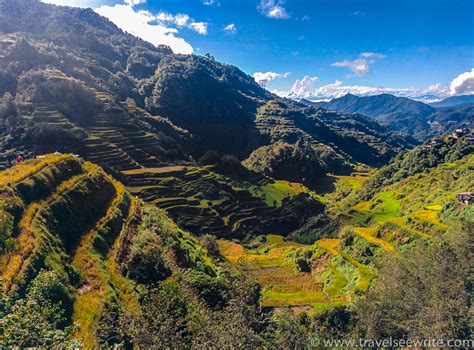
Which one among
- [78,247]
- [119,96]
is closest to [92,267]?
[78,247]

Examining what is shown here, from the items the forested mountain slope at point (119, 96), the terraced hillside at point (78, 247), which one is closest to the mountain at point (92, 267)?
the terraced hillside at point (78, 247)

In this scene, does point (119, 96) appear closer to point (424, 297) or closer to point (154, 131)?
point (154, 131)

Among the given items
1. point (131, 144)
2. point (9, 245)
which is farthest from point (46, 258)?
point (131, 144)

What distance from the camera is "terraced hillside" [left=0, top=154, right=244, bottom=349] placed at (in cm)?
1605

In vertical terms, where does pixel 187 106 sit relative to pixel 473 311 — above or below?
above

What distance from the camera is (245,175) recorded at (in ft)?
282

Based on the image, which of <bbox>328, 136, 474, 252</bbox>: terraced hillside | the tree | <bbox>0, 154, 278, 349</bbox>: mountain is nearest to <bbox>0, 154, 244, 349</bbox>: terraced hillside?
<bbox>0, 154, 278, 349</bbox>: mountain

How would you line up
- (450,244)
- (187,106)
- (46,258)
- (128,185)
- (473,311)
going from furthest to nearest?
(187,106)
(128,185)
(450,244)
(473,311)
(46,258)

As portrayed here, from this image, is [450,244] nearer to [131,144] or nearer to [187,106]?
[131,144]

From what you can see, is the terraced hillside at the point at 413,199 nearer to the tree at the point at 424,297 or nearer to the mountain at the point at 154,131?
the tree at the point at 424,297

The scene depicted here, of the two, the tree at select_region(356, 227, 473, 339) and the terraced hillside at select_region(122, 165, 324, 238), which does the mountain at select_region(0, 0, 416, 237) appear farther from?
the tree at select_region(356, 227, 473, 339)

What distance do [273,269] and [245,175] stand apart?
1796 inches

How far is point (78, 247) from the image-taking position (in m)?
22.0

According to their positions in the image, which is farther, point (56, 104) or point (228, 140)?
point (228, 140)
